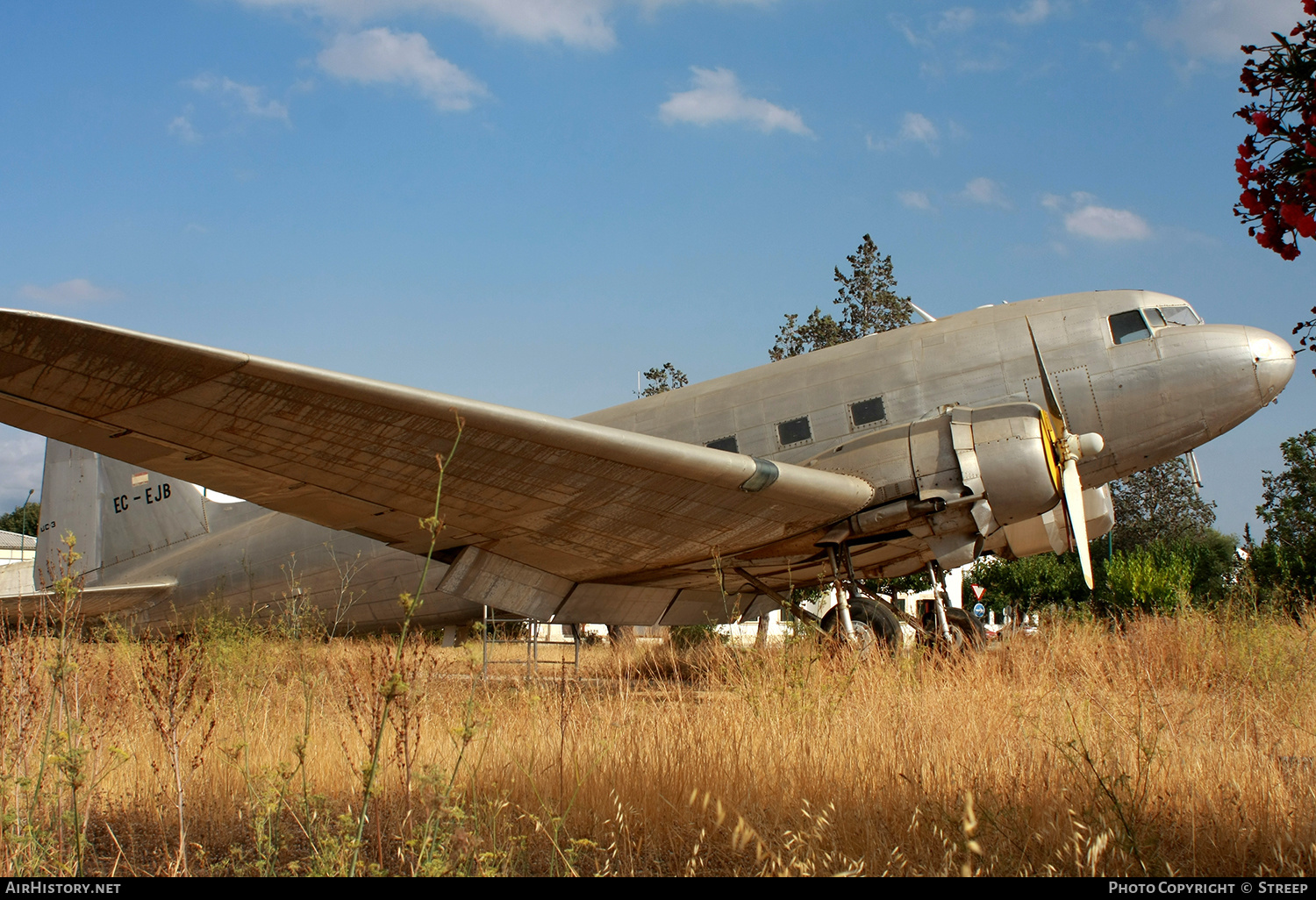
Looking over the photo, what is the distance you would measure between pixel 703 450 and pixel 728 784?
3701 mm

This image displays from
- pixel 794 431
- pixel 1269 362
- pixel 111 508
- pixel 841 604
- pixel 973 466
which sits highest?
pixel 111 508

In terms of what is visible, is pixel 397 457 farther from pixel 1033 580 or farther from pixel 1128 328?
pixel 1033 580

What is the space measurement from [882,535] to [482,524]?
4.30m

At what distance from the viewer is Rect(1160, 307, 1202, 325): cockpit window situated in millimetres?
9141

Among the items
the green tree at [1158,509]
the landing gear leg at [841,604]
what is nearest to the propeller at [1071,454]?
the landing gear leg at [841,604]

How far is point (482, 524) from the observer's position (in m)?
8.38

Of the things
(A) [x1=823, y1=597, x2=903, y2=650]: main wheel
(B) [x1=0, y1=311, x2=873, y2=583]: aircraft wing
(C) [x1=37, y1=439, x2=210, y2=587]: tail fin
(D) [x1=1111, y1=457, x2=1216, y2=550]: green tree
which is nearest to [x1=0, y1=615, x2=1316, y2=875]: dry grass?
(B) [x1=0, y1=311, x2=873, y2=583]: aircraft wing

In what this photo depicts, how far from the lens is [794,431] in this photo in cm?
962

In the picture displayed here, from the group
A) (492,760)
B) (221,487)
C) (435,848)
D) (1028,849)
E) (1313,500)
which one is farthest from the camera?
(1313,500)

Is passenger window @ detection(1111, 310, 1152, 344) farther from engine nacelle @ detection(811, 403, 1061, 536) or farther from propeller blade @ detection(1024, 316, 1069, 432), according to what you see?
engine nacelle @ detection(811, 403, 1061, 536)

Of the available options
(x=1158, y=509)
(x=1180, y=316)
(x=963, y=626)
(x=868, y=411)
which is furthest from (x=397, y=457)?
(x=1158, y=509)

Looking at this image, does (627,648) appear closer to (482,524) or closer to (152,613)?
(152,613)

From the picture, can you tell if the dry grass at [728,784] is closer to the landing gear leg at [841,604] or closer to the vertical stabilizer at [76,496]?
the landing gear leg at [841,604]

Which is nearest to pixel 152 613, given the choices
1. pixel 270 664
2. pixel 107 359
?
pixel 270 664
